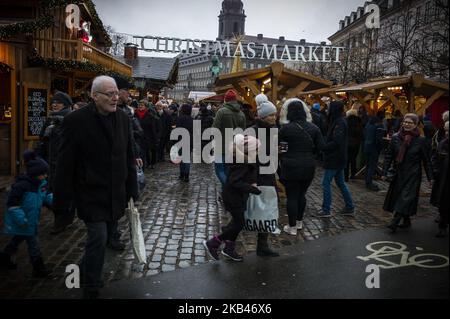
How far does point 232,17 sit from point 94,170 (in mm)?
140670

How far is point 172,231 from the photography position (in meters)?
6.57

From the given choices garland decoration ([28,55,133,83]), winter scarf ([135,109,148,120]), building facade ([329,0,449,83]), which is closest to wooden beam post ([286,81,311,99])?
building facade ([329,0,449,83])

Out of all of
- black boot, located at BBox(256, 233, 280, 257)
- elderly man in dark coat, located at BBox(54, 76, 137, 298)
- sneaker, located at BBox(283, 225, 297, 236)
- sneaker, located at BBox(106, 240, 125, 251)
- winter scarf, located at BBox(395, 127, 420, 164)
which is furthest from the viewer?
winter scarf, located at BBox(395, 127, 420, 164)

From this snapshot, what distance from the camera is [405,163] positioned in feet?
21.6

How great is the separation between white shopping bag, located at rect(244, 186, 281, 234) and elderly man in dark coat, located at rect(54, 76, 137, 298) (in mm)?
1669

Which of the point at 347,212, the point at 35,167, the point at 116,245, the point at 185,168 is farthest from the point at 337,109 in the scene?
the point at 35,167

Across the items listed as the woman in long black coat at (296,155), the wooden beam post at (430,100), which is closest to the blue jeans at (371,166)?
the wooden beam post at (430,100)

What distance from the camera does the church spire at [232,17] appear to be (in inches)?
5413

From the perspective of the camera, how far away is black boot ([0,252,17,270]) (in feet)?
15.4

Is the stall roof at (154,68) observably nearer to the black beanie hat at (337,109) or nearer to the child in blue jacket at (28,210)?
the black beanie hat at (337,109)

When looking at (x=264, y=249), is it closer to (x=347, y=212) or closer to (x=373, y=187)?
(x=347, y=212)

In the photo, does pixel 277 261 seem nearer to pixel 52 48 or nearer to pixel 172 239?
pixel 172 239

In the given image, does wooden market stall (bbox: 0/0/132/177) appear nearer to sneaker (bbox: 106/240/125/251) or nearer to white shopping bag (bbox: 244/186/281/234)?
sneaker (bbox: 106/240/125/251)
